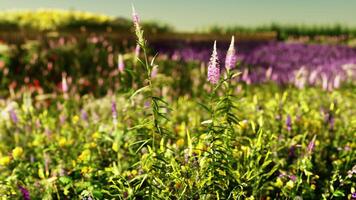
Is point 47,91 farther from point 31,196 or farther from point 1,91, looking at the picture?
point 31,196

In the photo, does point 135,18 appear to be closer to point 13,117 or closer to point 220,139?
point 220,139

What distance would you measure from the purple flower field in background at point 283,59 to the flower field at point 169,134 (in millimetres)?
122

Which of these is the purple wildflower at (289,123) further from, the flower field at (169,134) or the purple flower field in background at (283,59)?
the purple flower field in background at (283,59)

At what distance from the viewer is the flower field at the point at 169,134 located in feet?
9.87

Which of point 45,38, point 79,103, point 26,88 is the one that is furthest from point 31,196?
point 45,38

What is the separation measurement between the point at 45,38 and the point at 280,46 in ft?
22.7

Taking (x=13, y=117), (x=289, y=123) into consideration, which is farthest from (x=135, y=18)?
(x=13, y=117)

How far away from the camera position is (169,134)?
3.38 metres

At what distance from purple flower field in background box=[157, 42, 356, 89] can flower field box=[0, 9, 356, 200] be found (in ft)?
0.40

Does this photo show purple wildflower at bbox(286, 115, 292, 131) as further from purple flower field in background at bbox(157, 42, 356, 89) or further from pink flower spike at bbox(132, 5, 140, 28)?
purple flower field in background at bbox(157, 42, 356, 89)

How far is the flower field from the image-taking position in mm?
3010

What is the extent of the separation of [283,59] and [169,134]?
32.2 feet

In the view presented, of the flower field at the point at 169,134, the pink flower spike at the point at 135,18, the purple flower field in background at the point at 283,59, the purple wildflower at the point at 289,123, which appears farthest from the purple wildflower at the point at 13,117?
the purple flower field in background at the point at 283,59

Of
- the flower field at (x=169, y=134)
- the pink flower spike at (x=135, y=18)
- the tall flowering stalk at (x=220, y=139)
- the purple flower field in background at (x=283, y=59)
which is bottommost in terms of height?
the purple flower field in background at (x=283, y=59)
